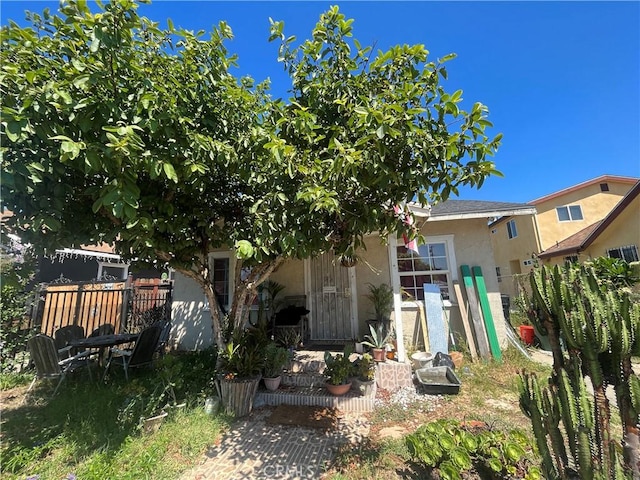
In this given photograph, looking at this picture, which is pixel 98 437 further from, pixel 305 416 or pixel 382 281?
pixel 382 281

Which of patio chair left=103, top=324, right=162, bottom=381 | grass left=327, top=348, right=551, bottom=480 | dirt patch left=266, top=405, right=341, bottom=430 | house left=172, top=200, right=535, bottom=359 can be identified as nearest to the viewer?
grass left=327, top=348, right=551, bottom=480

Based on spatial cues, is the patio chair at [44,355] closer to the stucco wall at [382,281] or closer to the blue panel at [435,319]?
the stucco wall at [382,281]

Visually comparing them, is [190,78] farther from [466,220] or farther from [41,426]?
[466,220]

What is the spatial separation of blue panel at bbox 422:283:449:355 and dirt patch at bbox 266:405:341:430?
3.42 m

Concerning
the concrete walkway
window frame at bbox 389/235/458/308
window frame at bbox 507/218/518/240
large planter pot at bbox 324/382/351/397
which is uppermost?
window frame at bbox 507/218/518/240

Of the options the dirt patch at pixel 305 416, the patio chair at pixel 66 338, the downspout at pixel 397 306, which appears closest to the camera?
the dirt patch at pixel 305 416

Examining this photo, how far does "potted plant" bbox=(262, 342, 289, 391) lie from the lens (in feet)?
17.3

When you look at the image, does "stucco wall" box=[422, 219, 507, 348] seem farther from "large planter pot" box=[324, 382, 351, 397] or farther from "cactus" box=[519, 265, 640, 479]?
"cactus" box=[519, 265, 640, 479]

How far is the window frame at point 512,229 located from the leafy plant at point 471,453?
20.4 m

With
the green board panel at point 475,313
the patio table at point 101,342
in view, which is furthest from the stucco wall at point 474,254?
the patio table at point 101,342

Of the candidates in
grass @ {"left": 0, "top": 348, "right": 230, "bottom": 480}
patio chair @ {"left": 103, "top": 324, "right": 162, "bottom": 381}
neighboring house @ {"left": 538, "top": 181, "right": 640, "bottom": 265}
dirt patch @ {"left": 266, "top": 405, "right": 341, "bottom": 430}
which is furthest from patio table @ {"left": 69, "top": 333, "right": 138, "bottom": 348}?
neighboring house @ {"left": 538, "top": 181, "right": 640, "bottom": 265}

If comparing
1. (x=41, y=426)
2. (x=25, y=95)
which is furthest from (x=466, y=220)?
(x=41, y=426)

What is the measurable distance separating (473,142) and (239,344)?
481 centimetres

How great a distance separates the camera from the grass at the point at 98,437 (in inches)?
131
